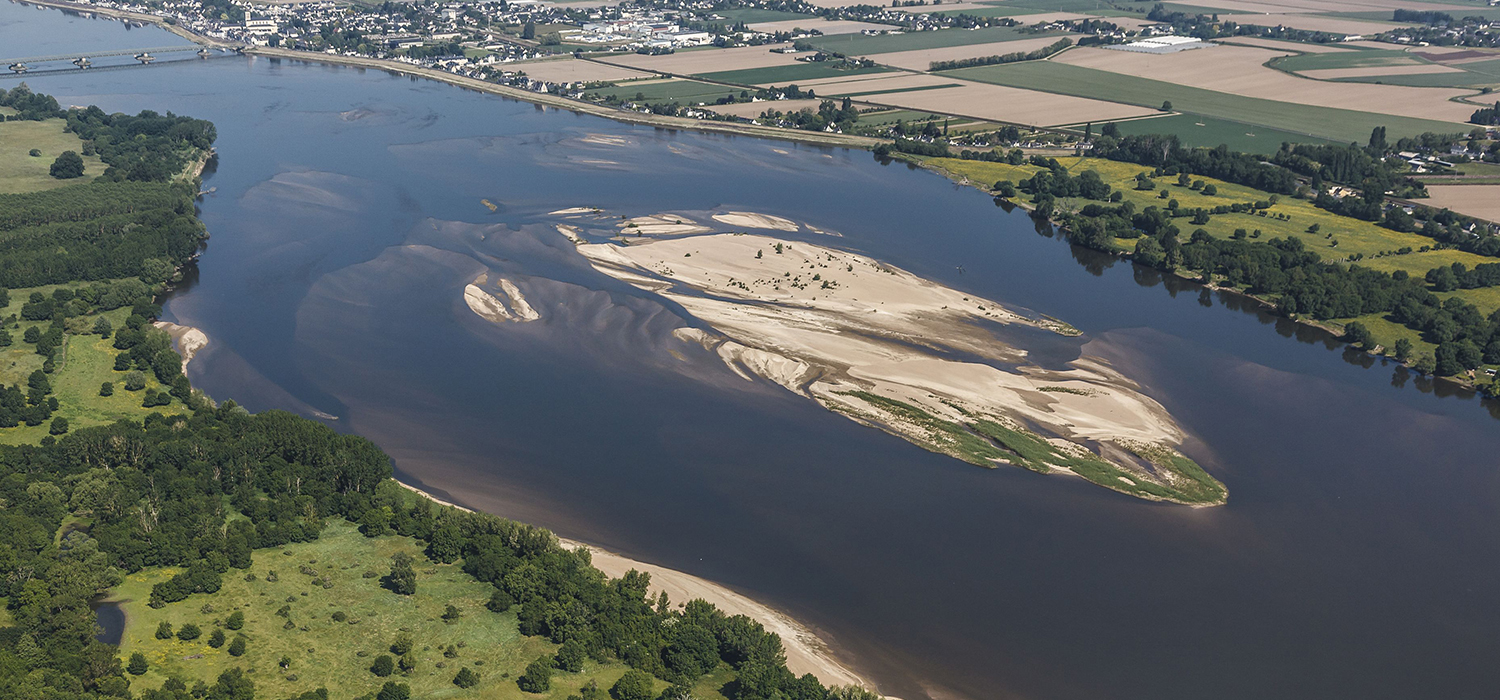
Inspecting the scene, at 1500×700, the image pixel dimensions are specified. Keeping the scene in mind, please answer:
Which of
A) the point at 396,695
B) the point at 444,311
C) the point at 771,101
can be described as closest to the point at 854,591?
the point at 396,695

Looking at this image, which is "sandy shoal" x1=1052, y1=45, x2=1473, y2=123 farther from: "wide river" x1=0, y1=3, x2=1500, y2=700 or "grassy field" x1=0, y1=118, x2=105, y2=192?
"grassy field" x1=0, y1=118, x2=105, y2=192

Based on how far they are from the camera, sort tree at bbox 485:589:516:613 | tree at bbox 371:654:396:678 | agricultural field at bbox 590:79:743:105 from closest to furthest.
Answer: tree at bbox 371:654:396:678 < tree at bbox 485:589:516:613 < agricultural field at bbox 590:79:743:105

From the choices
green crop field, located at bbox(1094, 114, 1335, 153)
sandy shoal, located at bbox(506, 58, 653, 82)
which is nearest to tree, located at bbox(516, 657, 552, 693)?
green crop field, located at bbox(1094, 114, 1335, 153)

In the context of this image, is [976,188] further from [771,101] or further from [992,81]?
[992,81]

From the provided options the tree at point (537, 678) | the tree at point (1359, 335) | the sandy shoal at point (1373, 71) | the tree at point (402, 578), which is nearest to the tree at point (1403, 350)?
the tree at point (1359, 335)

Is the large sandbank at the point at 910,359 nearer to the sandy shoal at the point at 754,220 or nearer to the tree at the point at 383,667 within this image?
the sandy shoal at the point at 754,220

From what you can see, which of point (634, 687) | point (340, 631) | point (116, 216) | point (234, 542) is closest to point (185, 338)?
point (116, 216)

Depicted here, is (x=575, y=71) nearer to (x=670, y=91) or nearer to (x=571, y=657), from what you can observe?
(x=670, y=91)
